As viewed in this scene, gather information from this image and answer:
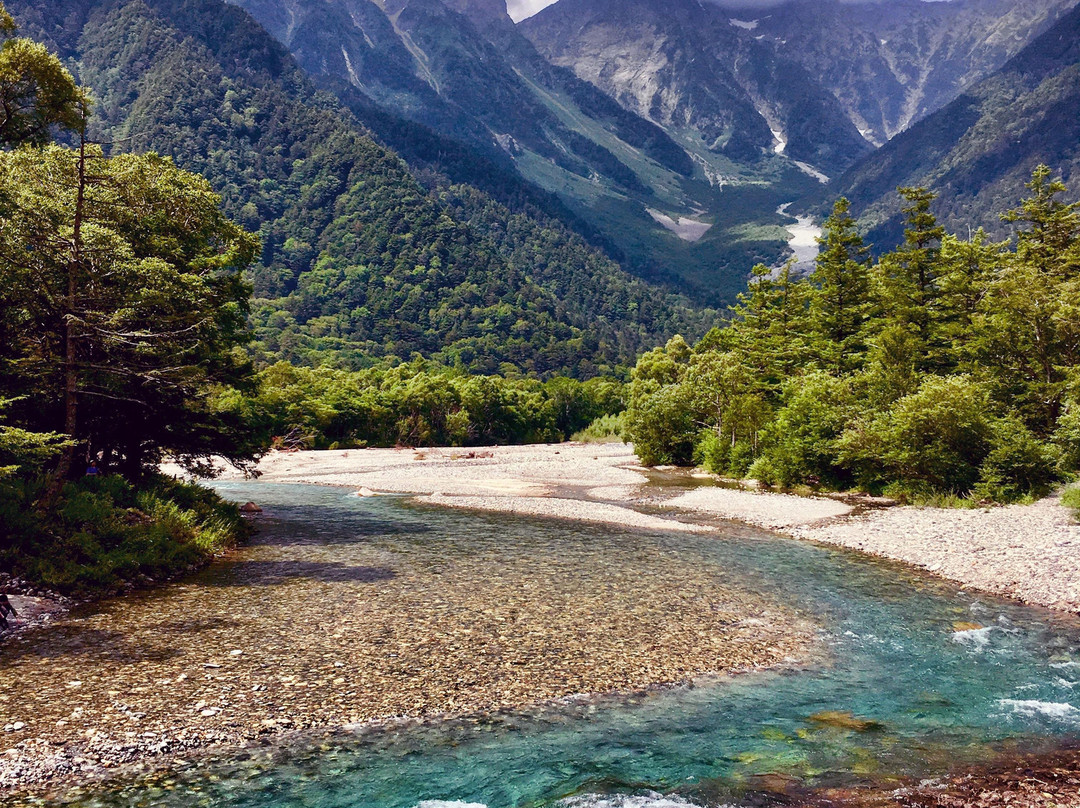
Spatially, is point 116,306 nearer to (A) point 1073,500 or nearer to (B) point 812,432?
(A) point 1073,500

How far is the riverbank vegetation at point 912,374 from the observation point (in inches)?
1537

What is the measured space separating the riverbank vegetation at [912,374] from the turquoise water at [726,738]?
72.4 feet

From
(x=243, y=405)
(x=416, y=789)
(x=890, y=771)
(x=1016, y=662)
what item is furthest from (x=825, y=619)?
(x=243, y=405)

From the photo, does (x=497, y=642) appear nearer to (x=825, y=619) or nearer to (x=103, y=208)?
(x=825, y=619)

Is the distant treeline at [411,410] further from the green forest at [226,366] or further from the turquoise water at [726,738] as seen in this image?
the turquoise water at [726,738]

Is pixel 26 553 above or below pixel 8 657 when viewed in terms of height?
above

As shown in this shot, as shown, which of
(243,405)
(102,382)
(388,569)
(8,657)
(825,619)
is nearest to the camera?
(8,657)

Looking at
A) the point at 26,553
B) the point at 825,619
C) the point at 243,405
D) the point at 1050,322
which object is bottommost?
the point at 825,619

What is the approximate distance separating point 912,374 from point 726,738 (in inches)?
1628

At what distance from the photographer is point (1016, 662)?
16312 millimetres

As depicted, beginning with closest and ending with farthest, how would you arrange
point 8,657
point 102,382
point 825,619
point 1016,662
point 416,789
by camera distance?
point 416,789 → point 8,657 → point 1016,662 → point 825,619 → point 102,382

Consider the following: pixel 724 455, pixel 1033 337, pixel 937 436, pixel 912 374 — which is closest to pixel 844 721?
pixel 937 436

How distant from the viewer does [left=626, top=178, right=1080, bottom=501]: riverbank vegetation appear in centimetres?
3903

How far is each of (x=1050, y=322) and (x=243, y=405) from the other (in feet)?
151
